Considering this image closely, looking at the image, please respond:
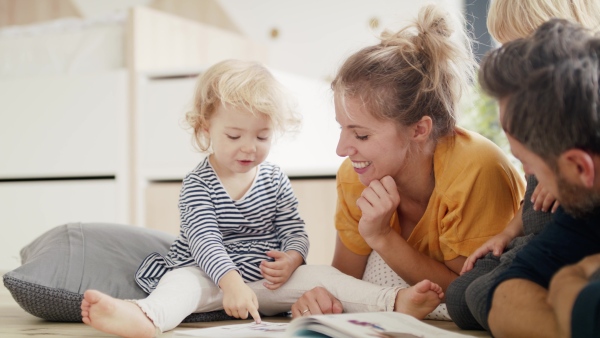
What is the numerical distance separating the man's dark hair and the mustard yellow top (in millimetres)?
393

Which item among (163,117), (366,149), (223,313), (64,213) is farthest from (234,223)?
(64,213)

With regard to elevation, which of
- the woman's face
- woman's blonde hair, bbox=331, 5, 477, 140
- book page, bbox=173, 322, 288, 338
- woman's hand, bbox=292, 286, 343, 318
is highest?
woman's blonde hair, bbox=331, 5, 477, 140

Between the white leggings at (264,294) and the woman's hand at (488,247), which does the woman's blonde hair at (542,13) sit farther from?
the white leggings at (264,294)

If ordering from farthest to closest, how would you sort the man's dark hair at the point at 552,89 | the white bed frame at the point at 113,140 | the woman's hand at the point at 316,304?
the white bed frame at the point at 113,140, the woman's hand at the point at 316,304, the man's dark hair at the point at 552,89

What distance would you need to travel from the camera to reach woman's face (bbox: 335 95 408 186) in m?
1.35

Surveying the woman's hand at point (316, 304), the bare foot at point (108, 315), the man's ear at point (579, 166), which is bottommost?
the woman's hand at point (316, 304)

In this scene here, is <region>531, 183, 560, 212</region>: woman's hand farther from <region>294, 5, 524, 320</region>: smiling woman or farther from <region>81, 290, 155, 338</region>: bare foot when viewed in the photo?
<region>81, 290, 155, 338</region>: bare foot

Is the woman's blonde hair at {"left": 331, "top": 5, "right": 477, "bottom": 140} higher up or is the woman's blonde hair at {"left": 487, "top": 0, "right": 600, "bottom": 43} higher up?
the woman's blonde hair at {"left": 487, "top": 0, "right": 600, "bottom": 43}

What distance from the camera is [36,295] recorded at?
1.37 metres

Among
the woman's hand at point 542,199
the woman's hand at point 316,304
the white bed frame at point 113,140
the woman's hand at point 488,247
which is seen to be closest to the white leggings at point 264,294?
the woman's hand at point 316,304

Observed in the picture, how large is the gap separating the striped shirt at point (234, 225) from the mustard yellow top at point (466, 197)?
27cm

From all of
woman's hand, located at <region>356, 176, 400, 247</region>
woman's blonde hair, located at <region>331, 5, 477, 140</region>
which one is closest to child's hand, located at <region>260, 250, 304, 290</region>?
woman's hand, located at <region>356, 176, 400, 247</region>

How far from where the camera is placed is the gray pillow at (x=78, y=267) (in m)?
1.39

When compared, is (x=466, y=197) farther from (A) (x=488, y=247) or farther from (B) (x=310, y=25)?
(B) (x=310, y=25)
